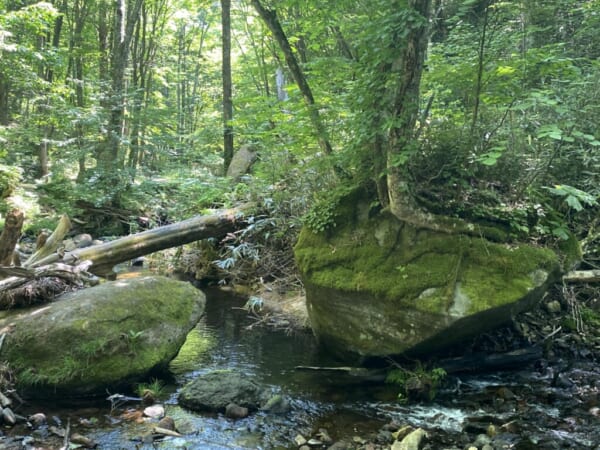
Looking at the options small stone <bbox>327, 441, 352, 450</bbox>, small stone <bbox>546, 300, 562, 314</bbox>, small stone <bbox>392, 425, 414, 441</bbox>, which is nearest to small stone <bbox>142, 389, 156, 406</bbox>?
small stone <bbox>327, 441, 352, 450</bbox>

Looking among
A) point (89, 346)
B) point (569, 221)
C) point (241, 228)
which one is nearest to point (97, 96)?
point (241, 228)

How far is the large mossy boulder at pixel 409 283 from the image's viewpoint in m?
4.86

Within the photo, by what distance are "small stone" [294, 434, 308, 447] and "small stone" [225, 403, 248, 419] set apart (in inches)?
26.5

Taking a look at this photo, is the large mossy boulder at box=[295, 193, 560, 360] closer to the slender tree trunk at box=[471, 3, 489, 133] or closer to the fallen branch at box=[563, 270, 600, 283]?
the fallen branch at box=[563, 270, 600, 283]

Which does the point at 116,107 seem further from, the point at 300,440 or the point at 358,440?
the point at 358,440

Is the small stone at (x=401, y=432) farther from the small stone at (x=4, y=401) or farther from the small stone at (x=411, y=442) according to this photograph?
the small stone at (x=4, y=401)

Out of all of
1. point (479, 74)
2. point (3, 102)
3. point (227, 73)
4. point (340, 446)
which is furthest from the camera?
point (3, 102)

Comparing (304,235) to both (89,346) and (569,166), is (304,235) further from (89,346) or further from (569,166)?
(569,166)

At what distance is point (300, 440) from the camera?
4.11 meters

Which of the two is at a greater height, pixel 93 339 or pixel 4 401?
pixel 93 339

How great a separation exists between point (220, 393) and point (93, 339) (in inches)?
58.7

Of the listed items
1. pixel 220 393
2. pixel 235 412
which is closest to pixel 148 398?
pixel 220 393

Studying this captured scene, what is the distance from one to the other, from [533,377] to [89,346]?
16.8 feet

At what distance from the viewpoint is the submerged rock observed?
4.66 meters
